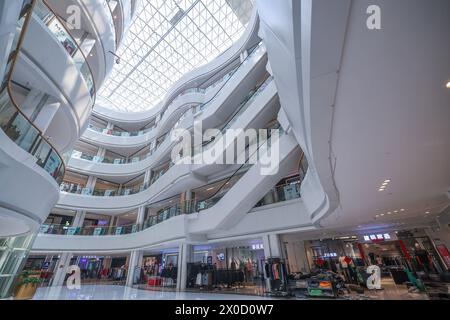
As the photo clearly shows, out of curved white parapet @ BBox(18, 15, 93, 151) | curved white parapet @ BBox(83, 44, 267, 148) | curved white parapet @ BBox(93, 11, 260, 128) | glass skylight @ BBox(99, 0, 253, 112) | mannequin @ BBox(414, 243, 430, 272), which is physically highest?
glass skylight @ BBox(99, 0, 253, 112)

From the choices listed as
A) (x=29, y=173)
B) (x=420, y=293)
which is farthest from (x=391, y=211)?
(x=29, y=173)

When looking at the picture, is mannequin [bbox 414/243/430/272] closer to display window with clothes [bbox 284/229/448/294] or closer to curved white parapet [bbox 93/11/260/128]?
display window with clothes [bbox 284/229/448/294]

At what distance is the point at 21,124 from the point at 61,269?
14.9 metres

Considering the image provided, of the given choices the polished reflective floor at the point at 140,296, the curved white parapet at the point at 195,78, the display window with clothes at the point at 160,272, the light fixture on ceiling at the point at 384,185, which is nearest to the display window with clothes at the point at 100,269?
the display window with clothes at the point at 160,272

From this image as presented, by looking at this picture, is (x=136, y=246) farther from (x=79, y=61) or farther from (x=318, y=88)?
(x=318, y=88)

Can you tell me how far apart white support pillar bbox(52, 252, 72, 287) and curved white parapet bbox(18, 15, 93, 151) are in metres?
11.5

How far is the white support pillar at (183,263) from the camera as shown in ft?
36.4

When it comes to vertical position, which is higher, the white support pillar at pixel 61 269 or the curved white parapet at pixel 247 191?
the curved white parapet at pixel 247 191

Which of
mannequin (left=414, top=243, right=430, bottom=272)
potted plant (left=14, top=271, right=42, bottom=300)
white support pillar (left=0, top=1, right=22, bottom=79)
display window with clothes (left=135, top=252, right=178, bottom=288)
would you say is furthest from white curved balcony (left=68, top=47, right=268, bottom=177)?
mannequin (left=414, top=243, right=430, bottom=272)

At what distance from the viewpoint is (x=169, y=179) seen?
47.2 ft

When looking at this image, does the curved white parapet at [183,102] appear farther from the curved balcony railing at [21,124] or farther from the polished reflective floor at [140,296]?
the polished reflective floor at [140,296]

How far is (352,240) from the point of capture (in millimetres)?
14992

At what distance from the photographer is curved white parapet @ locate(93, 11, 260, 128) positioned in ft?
51.2

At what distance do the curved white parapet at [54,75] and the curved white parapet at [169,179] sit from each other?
6.54 metres
